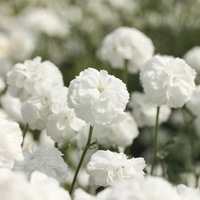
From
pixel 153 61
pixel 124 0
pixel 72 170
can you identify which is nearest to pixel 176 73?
pixel 153 61

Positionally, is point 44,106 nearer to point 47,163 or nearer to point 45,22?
point 47,163

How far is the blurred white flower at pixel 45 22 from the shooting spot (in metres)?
3.93

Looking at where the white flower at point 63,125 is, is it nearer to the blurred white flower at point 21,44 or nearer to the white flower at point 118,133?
the white flower at point 118,133

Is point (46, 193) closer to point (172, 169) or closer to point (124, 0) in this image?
point (172, 169)

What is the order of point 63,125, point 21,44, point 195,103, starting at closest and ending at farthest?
point 63,125
point 195,103
point 21,44

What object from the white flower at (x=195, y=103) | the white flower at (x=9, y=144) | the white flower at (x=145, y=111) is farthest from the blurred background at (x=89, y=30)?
the white flower at (x=9, y=144)

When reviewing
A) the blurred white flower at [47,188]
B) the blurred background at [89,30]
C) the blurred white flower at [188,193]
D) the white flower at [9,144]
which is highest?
the blurred white flower at [47,188]

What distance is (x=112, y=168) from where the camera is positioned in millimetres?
1336

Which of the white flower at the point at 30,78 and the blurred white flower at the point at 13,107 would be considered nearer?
the white flower at the point at 30,78

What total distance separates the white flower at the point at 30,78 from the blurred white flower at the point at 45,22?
2.15 metres

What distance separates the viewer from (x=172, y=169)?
2105 mm

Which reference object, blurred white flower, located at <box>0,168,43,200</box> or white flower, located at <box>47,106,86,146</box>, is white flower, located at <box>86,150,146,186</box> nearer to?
white flower, located at <box>47,106,86,146</box>

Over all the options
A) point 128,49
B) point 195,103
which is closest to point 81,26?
point 128,49

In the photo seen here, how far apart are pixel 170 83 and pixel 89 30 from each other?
254cm
